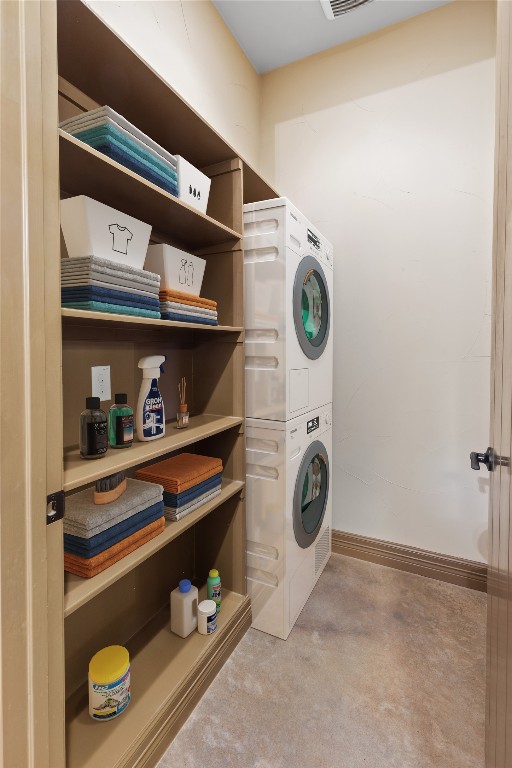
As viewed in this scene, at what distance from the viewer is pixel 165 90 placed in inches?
44.1

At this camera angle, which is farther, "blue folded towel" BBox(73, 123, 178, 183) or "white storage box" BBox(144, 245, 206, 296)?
"white storage box" BBox(144, 245, 206, 296)

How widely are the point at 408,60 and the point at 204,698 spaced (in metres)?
3.12

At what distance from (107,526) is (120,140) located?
1056mm

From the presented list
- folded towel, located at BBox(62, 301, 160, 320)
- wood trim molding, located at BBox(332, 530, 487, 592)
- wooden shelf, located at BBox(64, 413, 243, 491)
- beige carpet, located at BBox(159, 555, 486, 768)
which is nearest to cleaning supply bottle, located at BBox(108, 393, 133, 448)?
wooden shelf, located at BBox(64, 413, 243, 491)

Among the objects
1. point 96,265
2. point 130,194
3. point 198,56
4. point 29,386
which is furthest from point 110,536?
point 198,56

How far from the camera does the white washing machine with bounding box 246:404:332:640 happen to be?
1.57m

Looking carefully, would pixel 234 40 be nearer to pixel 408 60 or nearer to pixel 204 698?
pixel 408 60

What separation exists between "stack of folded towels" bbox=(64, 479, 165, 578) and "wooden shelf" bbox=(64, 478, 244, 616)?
15mm

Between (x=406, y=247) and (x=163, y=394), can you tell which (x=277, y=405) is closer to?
(x=163, y=394)

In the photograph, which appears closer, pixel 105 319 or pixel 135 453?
pixel 105 319

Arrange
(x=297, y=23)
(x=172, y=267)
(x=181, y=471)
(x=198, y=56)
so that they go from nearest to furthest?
1. (x=172, y=267)
2. (x=181, y=471)
3. (x=198, y=56)
4. (x=297, y=23)

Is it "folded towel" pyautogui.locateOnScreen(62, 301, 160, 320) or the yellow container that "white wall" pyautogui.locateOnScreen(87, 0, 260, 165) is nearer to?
"folded towel" pyautogui.locateOnScreen(62, 301, 160, 320)

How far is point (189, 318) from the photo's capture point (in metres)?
1.32

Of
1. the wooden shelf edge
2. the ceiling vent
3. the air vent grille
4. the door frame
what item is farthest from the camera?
the air vent grille
